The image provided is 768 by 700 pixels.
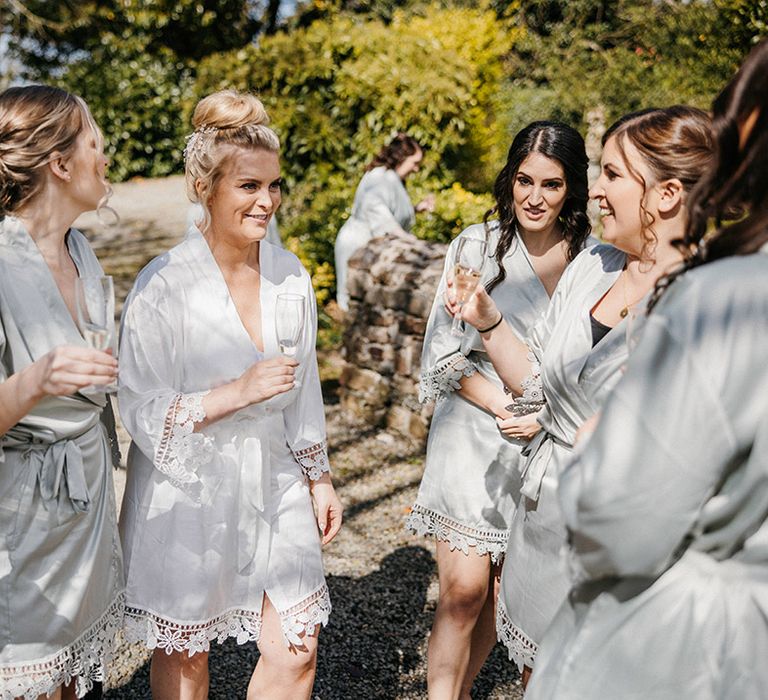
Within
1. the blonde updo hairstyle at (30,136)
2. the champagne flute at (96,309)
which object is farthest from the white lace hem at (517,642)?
the blonde updo hairstyle at (30,136)

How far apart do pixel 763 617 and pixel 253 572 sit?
1.61 metres

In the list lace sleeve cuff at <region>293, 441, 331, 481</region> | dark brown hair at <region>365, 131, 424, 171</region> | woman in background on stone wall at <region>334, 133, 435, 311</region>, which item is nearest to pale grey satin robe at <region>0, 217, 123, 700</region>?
lace sleeve cuff at <region>293, 441, 331, 481</region>

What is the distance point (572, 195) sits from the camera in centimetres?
301

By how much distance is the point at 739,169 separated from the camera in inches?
52.4

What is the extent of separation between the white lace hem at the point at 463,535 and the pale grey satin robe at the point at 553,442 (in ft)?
1.24

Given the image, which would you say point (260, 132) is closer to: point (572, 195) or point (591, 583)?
point (572, 195)

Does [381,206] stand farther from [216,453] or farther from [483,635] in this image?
[216,453]

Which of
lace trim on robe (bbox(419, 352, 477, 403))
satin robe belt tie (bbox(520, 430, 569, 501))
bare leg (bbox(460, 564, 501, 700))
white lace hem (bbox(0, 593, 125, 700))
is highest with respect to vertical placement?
satin robe belt tie (bbox(520, 430, 569, 501))

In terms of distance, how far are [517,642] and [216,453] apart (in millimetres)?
1090

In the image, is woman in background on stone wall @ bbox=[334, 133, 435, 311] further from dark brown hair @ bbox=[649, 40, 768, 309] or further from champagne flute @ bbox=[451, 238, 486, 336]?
dark brown hair @ bbox=[649, 40, 768, 309]

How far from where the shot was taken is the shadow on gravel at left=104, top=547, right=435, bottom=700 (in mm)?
3434

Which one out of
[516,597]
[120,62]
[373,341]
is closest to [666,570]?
[516,597]

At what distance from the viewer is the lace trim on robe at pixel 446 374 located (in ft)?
9.82

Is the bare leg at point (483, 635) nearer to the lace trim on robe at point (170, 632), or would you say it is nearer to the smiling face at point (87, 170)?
the lace trim on robe at point (170, 632)
